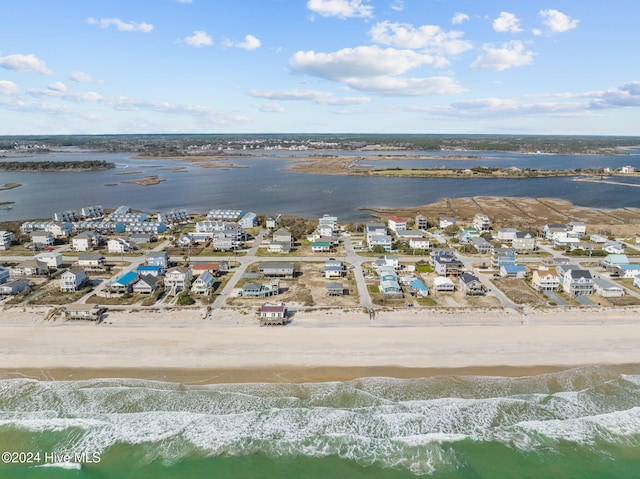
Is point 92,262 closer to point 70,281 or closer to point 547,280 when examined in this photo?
point 70,281

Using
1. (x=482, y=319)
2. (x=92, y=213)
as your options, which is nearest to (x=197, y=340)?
(x=482, y=319)

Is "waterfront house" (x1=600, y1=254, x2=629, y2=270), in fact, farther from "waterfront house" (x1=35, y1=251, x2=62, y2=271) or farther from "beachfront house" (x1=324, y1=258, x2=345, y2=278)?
"waterfront house" (x1=35, y1=251, x2=62, y2=271)

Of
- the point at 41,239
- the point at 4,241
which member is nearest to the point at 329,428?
the point at 41,239

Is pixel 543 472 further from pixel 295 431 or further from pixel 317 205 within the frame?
pixel 317 205

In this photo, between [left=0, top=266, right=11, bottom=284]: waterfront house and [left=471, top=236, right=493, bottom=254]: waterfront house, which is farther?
[left=471, top=236, right=493, bottom=254]: waterfront house

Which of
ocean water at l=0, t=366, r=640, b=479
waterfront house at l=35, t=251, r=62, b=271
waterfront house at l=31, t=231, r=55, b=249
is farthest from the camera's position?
waterfront house at l=31, t=231, r=55, b=249

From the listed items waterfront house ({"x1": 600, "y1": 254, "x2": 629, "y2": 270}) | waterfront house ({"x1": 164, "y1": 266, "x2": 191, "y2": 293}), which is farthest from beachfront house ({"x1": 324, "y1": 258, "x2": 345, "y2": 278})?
waterfront house ({"x1": 600, "y1": 254, "x2": 629, "y2": 270})
